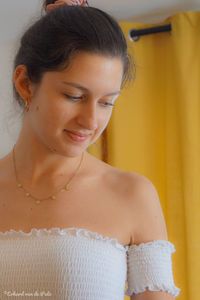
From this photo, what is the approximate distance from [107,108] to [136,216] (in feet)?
0.77

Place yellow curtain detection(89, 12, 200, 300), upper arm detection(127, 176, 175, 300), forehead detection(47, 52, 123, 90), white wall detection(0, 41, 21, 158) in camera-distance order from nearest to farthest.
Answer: forehead detection(47, 52, 123, 90) → upper arm detection(127, 176, 175, 300) → yellow curtain detection(89, 12, 200, 300) → white wall detection(0, 41, 21, 158)

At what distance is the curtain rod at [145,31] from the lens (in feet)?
5.08

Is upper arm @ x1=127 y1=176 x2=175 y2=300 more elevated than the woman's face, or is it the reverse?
the woman's face

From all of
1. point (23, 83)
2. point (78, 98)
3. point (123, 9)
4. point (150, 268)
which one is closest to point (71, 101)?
point (78, 98)

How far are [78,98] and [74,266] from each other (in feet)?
1.00

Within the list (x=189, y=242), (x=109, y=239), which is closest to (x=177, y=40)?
(x=189, y=242)

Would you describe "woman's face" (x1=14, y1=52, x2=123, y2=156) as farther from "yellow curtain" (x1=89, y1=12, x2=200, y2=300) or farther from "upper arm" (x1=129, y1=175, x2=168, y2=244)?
"yellow curtain" (x1=89, y1=12, x2=200, y2=300)

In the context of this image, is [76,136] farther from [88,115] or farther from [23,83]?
[23,83]

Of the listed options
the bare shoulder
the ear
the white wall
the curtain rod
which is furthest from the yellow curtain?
the ear

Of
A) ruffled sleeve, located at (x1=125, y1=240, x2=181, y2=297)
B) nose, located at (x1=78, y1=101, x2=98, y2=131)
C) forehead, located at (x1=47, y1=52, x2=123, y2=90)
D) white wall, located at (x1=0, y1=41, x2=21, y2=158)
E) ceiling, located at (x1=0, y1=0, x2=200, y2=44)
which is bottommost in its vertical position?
ruffled sleeve, located at (x1=125, y1=240, x2=181, y2=297)

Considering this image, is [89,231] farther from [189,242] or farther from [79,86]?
[189,242]

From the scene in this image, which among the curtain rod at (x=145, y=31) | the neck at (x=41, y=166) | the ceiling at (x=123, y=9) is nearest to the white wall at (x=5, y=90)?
the ceiling at (x=123, y=9)

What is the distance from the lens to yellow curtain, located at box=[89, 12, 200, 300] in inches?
58.4

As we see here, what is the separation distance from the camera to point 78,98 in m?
0.71
